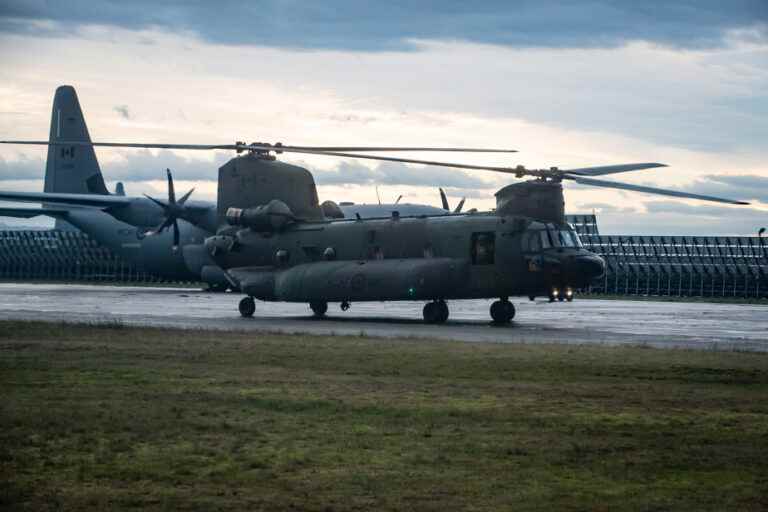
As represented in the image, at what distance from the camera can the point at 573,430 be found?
13.5 metres

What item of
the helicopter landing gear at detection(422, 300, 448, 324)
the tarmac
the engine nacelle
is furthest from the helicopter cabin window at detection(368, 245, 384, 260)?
the engine nacelle

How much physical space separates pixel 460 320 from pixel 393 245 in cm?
355

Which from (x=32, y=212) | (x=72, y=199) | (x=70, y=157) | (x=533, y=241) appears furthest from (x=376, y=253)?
(x=70, y=157)

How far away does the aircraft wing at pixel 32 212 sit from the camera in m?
70.4

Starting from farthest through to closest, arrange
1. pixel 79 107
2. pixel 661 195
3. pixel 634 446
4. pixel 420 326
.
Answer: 1. pixel 79 107
2. pixel 420 326
3. pixel 661 195
4. pixel 634 446

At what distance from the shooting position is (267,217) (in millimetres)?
39312

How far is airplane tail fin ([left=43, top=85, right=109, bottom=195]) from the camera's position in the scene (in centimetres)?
7531

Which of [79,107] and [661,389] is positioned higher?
[79,107]

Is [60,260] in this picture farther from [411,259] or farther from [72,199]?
[411,259]

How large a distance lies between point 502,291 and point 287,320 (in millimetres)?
7485

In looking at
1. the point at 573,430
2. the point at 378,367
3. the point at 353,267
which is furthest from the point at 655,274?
the point at 573,430

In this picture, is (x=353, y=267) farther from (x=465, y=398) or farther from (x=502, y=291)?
(x=465, y=398)

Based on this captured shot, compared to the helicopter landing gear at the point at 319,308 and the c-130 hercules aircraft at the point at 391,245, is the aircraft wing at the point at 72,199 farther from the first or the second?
the helicopter landing gear at the point at 319,308

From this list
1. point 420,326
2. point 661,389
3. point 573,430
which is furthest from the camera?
point 420,326
